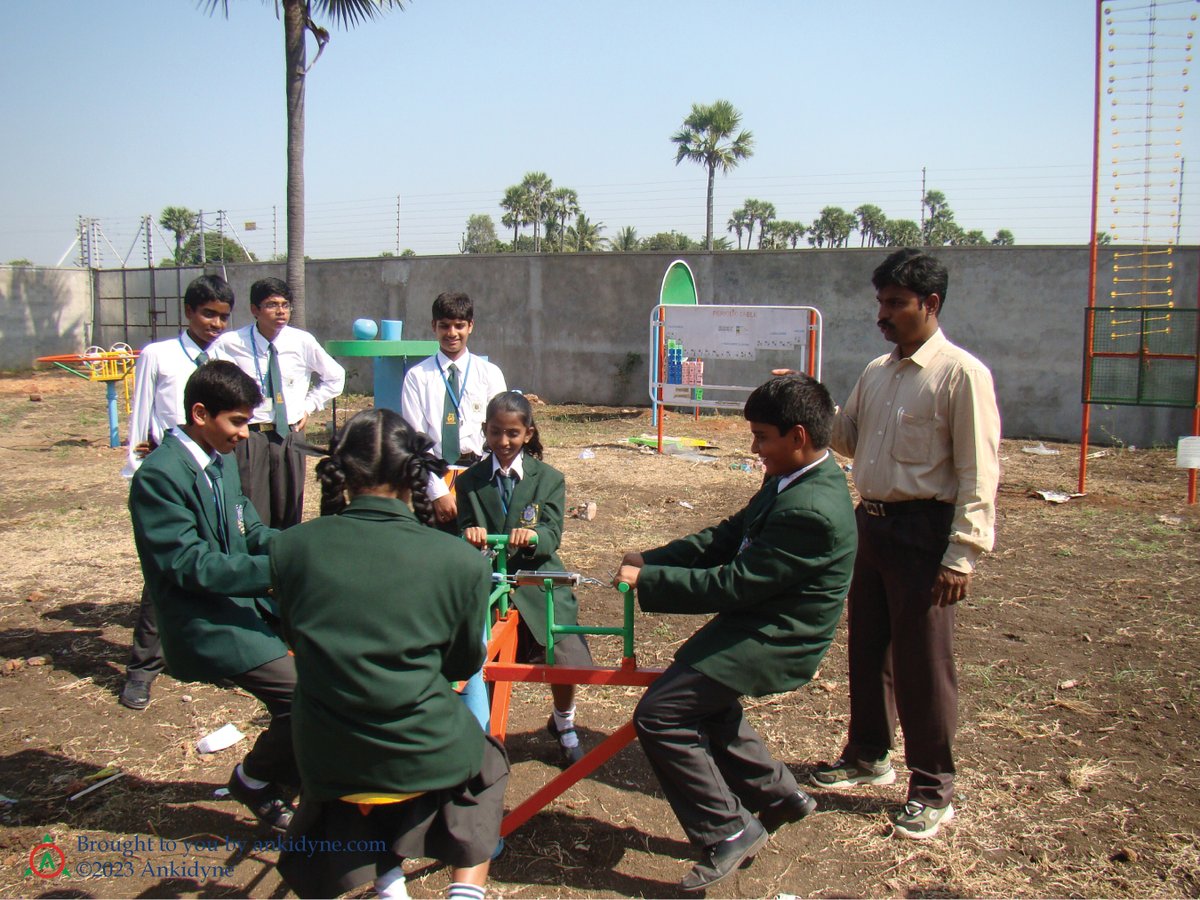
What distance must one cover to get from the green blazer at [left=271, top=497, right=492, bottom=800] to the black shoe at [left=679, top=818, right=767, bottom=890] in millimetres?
958

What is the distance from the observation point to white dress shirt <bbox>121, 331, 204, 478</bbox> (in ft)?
13.6

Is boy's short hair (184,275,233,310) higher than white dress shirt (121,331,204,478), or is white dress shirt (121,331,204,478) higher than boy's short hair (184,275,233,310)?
boy's short hair (184,275,233,310)

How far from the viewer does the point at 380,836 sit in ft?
6.95

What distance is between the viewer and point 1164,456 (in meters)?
11.2

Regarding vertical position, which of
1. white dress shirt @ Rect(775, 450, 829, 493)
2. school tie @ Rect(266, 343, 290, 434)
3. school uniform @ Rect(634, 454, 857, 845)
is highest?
school tie @ Rect(266, 343, 290, 434)

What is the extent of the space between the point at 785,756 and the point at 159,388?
10.4 feet

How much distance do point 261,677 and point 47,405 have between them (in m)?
15.5

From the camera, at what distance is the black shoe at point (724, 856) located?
2637 mm

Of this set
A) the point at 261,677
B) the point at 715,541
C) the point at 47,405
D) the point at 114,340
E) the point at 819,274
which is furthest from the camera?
the point at 114,340

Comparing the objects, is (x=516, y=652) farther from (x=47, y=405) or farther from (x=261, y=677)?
(x=47, y=405)

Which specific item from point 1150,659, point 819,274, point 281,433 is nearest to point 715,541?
point 281,433

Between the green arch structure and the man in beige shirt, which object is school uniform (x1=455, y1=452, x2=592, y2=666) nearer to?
the man in beige shirt

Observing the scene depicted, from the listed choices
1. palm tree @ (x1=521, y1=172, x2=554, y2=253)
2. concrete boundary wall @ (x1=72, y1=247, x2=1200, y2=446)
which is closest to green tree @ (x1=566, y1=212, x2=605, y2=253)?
palm tree @ (x1=521, y1=172, x2=554, y2=253)

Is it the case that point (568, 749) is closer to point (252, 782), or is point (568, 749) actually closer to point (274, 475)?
point (252, 782)
